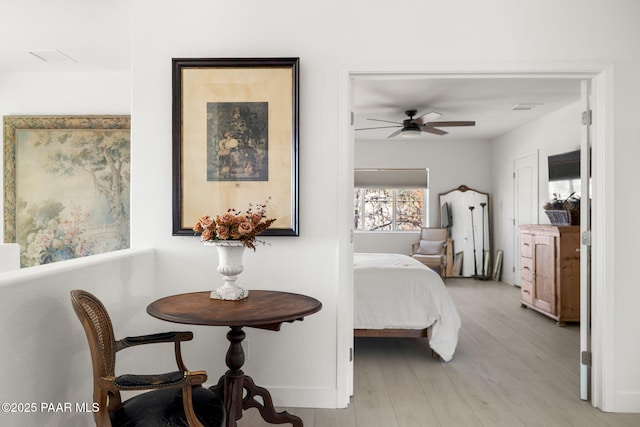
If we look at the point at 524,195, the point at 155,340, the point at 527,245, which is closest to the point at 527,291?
the point at 527,245

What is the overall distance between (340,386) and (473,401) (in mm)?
869

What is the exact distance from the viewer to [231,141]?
282cm

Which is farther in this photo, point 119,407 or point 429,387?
point 429,387

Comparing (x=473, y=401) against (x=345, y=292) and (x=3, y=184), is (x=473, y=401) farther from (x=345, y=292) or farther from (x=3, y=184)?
(x=3, y=184)

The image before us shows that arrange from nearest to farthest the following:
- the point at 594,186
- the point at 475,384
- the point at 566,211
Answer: the point at 594,186
the point at 475,384
the point at 566,211

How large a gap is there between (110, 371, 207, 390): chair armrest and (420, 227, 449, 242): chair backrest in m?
6.88

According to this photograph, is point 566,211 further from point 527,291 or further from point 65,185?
point 65,185

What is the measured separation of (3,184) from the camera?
443 cm

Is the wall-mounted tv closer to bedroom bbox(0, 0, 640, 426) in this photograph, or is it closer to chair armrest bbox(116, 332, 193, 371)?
bedroom bbox(0, 0, 640, 426)

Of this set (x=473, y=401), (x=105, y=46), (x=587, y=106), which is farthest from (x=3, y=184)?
(x=587, y=106)

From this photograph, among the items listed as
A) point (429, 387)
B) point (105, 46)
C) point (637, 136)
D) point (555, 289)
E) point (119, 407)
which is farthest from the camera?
point (555, 289)

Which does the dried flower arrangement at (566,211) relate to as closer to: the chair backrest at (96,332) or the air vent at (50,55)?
the chair backrest at (96,332)

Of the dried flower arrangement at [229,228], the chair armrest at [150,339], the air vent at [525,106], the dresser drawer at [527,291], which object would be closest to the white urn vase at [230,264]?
the dried flower arrangement at [229,228]

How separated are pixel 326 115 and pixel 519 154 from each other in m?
5.43
